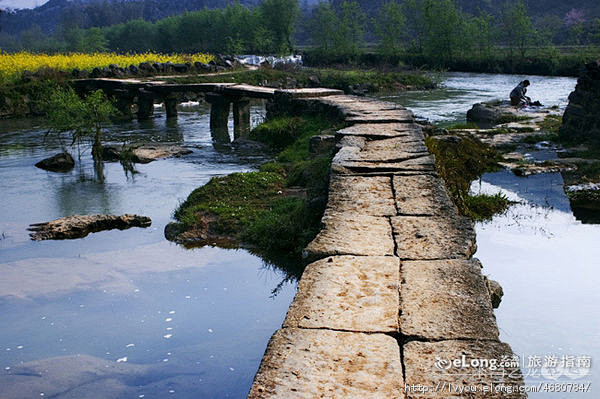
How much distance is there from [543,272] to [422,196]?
1.13m

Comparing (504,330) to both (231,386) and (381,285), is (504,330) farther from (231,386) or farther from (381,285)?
(231,386)

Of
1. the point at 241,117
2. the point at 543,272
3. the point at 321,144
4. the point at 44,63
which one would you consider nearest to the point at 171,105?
the point at 241,117

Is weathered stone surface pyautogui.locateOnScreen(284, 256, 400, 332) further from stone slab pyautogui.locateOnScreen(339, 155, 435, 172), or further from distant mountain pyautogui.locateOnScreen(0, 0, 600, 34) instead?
distant mountain pyautogui.locateOnScreen(0, 0, 600, 34)

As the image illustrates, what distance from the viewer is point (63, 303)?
4.63 meters

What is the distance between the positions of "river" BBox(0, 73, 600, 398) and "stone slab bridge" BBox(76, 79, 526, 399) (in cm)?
77

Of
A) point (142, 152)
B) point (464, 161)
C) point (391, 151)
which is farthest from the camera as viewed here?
point (142, 152)

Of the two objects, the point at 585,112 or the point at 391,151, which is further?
the point at 585,112

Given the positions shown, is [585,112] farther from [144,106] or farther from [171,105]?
[144,106]

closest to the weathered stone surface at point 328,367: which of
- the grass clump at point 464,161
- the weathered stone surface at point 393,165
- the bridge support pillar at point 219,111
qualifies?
the weathered stone surface at point 393,165

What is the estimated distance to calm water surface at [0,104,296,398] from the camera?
3604 millimetres

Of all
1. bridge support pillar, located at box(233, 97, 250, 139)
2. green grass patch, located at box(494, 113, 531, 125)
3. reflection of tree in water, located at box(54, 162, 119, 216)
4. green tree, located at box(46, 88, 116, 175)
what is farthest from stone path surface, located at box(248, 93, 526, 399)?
bridge support pillar, located at box(233, 97, 250, 139)

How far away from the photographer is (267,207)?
21.5 ft

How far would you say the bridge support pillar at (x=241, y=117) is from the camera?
13351 millimetres

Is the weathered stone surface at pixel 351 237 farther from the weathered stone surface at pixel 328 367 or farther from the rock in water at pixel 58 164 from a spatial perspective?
the rock in water at pixel 58 164
